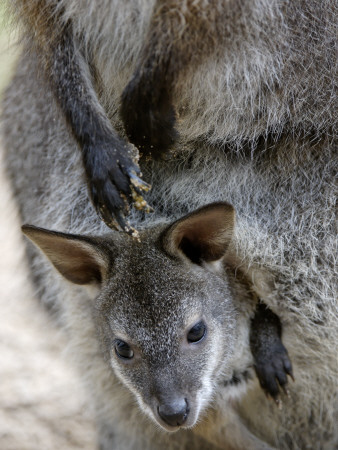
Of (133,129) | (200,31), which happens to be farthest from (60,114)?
(200,31)

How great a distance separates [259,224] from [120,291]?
51 cm

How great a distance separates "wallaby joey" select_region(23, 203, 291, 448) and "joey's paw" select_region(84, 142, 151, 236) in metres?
0.18

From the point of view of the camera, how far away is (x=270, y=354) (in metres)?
2.68

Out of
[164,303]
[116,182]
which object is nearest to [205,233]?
[164,303]

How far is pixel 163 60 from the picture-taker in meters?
2.26

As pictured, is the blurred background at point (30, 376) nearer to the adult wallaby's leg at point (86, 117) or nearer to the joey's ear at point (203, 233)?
the adult wallaby's leg at point (86, 117)

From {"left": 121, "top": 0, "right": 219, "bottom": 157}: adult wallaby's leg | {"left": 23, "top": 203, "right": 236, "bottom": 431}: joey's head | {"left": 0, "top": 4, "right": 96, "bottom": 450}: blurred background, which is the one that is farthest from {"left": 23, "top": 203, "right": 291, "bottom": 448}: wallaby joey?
{"left": 0, "top": 4, "right": 96, "bottom": 450}: blurred background

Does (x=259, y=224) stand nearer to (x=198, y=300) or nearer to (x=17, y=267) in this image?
(x=198, y=300)

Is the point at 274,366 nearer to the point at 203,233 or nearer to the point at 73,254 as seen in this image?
the point at 203,233

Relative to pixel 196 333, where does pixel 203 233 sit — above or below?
above

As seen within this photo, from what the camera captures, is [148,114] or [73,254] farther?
[73,254]

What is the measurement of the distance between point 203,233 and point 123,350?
43 cm

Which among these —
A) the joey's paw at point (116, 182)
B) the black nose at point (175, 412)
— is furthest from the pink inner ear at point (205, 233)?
the black nose at point (175, 412)

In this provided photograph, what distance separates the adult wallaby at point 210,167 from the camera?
2326 millimetres
